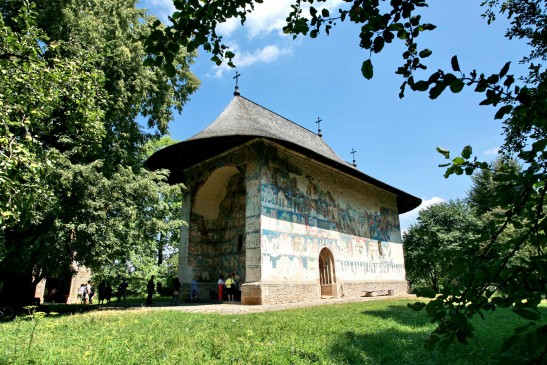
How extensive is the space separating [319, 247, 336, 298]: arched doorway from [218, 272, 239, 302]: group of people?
356 cm

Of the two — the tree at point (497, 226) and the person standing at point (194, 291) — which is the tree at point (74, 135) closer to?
the person standing at point (194, 291)

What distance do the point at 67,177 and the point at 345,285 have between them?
11.2m

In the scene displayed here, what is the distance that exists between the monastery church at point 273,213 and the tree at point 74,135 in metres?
2.56

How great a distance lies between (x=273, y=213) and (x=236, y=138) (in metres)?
2.89

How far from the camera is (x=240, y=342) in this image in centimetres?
471

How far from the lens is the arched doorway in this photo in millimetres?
14525

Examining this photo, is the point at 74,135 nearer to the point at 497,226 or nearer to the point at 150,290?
the point at 150,290

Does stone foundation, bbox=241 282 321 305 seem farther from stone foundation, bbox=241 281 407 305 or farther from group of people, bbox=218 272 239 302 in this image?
group of people, bbox=218 272 239 302

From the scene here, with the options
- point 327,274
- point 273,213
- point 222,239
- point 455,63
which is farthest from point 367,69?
point 222,239

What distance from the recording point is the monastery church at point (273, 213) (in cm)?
1202

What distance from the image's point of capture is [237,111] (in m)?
14.7

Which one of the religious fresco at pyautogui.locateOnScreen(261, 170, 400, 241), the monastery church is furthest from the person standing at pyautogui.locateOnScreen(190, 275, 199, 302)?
the religious fresco at pyautogui.locateOnScreen(261, 170, 400, 241)

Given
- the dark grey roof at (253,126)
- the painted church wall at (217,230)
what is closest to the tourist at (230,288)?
the painted church wall at (217,230)

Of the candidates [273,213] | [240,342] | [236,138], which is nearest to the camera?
[240,342]
